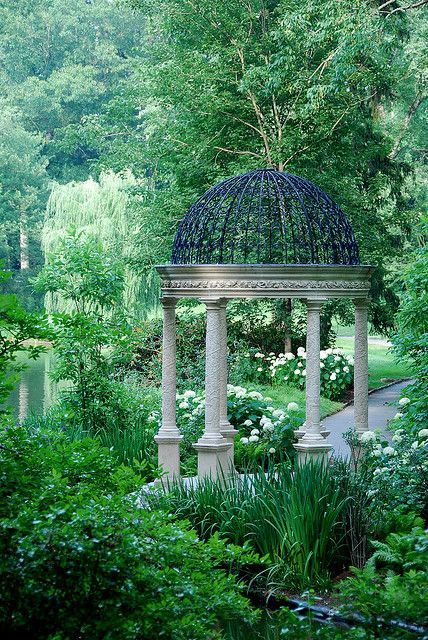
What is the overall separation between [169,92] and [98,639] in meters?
17.4

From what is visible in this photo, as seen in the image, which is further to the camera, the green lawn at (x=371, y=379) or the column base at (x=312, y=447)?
the green lawn at (x=371, y=379)

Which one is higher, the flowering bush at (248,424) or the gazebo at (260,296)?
the gazebo at (260,296)

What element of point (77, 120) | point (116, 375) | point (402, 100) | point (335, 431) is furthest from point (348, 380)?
point (77, 120)

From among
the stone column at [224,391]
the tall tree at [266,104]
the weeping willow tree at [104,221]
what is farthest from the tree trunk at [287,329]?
the stone column at [224,391]

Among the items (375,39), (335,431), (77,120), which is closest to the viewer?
(335,431)

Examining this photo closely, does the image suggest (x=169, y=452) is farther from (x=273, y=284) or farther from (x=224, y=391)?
(x=273, y=284)

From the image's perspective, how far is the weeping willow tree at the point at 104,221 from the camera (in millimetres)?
27750

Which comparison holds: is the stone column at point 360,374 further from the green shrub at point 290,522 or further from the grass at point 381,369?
the grass at point 381,369

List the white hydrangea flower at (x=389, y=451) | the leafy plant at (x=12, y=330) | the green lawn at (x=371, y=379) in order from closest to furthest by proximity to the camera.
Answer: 1. the leafy plant at (x=12, y=330)
2. the white hydrangea flower at (x=389, y=451)
3. the green lawn at (x=371, y=379)

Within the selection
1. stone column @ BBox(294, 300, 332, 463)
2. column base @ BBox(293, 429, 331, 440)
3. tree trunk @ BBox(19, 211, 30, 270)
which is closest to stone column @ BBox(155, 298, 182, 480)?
column base @ BBox(293, 429, 331, 440)

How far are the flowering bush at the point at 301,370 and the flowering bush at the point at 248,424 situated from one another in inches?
209

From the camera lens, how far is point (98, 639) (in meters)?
4.04

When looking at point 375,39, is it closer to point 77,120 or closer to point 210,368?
point 210,368

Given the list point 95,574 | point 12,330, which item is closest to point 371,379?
point 12,330
